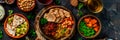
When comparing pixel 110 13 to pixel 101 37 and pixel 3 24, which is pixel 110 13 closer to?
pixel 101 37

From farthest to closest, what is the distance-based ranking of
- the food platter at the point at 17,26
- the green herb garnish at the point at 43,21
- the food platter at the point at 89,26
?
the food platter at the point at 17,26, the green herb garnish at the point at 43,21, the food platter at the point at 89,26

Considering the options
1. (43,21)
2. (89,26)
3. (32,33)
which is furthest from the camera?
(32,33)

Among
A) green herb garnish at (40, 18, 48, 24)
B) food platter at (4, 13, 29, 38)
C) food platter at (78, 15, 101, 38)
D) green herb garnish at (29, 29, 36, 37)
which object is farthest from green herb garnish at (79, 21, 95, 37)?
food platter at (4, 13, 29, 38)

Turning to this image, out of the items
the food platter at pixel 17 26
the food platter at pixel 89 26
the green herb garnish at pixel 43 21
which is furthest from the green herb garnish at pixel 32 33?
the food platter at pixel 89 26

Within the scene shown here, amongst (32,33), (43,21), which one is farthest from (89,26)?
(32,33)

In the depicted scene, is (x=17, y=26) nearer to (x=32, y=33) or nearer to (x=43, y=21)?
(x=32, y=33)

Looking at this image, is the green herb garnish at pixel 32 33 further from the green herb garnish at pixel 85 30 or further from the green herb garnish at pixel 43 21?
the green herb garnish at pixel 85 30

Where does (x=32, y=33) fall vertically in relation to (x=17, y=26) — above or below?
below

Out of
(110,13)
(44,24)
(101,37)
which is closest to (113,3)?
(110,13)

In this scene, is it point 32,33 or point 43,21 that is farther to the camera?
point 32,33

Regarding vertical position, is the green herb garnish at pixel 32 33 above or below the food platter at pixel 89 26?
below

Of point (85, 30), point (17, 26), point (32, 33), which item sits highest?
point (85, 30)

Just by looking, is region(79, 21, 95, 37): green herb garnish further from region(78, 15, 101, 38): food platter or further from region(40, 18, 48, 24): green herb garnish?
region(40, 18, 48, 24): green herb garnish
